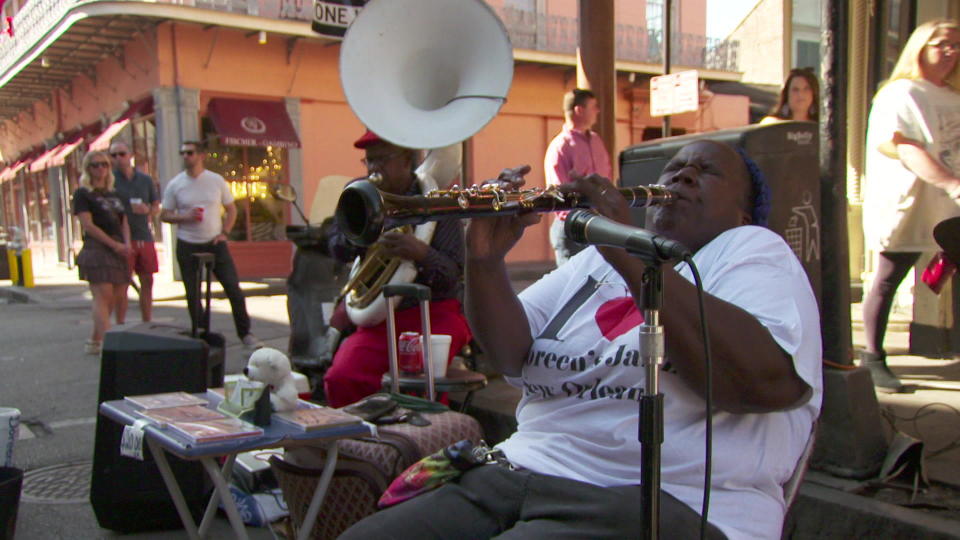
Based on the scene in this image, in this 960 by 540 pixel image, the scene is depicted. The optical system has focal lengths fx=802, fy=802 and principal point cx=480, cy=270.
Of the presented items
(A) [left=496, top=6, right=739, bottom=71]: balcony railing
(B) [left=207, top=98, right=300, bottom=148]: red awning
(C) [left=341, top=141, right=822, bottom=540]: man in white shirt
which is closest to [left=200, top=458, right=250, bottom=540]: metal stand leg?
(C) [left=341, top=141, right=822, bottom=540]: man in white shirt

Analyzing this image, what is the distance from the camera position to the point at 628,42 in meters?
18.1

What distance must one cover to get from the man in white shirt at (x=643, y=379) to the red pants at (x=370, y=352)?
144 centimetres

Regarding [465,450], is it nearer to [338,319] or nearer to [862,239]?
[338,319]

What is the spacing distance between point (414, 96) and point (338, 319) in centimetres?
113

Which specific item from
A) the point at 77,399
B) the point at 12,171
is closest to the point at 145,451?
the point at 77,399

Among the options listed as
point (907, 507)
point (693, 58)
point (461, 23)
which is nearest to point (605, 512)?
point (907, 507)

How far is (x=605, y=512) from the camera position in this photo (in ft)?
5.42

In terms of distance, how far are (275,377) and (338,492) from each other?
0.41 metres

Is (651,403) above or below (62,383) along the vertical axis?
above

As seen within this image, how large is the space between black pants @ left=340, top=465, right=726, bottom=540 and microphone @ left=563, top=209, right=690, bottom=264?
1.89 ft

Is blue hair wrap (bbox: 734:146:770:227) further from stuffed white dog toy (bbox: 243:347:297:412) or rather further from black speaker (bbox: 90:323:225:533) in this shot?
black speaker (bbox: 90:323:225:533)

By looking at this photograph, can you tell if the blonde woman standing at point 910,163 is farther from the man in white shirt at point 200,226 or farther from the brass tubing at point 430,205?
the man in white shirt at point 200,226

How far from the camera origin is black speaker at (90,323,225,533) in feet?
10.2

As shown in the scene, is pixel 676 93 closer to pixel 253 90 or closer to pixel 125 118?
pixel 253 90
